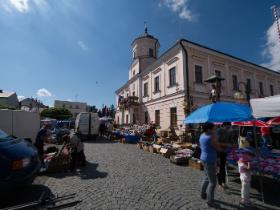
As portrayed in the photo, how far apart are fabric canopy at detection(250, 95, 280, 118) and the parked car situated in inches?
238

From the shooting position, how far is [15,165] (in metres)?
4.35

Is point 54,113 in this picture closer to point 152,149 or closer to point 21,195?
point 152,149

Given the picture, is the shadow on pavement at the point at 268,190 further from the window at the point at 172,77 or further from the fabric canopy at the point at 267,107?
the window at the point at 172,77

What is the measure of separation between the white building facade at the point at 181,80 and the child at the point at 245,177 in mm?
11997

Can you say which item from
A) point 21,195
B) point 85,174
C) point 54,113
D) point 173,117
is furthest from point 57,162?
point 54,113

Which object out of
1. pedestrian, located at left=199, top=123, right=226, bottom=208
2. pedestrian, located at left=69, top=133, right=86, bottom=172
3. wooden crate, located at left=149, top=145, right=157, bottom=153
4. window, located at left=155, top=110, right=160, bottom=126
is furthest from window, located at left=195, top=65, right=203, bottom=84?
pedestrian, located at left=199, top=123, right=226, bottom=208

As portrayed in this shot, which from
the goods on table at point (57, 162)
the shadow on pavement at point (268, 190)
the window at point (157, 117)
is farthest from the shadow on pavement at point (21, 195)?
the window at point (157, 117)

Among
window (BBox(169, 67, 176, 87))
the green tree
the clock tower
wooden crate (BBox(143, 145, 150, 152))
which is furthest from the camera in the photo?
the green tree

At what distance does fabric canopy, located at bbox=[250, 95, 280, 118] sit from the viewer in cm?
503

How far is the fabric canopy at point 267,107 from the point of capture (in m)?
5.03

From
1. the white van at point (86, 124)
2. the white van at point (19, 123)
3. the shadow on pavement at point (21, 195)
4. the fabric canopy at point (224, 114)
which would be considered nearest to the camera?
the shadow on pavement at point (21, 195)

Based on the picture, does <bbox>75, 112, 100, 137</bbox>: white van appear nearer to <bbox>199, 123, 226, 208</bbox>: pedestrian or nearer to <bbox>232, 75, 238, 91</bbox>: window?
<bbox>232, 75, 238, 91</bbox>: window

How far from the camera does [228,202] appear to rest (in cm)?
443

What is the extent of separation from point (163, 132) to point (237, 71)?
456 inches
